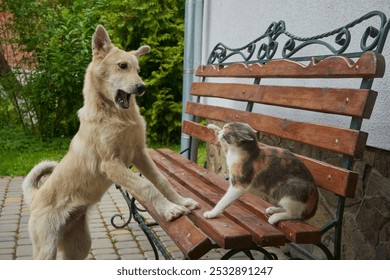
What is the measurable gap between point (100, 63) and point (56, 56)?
4.34 feet

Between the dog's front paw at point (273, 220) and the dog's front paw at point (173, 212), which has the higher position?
the dog's front paw at point (273, 220)

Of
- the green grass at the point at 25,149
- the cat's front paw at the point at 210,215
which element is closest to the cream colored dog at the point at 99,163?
the cat's front paw at the point at 210,215

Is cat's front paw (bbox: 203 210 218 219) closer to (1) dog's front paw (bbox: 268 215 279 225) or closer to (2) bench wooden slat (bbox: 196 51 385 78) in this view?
(1) dog's front paw (bbox: 268 215 279 225)

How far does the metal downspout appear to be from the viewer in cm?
396

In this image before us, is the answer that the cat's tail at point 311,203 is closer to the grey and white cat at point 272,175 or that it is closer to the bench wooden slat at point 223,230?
the grey and white cat at point 272,175

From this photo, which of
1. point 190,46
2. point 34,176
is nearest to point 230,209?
point 34,176

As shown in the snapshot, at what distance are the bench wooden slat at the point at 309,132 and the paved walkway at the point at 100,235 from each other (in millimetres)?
880

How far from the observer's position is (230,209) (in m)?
2.16

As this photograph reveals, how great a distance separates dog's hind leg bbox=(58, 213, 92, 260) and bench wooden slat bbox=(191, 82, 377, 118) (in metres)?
1.14

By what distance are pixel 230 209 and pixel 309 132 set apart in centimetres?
50

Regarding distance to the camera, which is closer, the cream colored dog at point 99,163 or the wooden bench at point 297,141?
the wooden bench at point 297,141

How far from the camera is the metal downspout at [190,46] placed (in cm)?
396

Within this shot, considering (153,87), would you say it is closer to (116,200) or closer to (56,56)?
(56,56)
